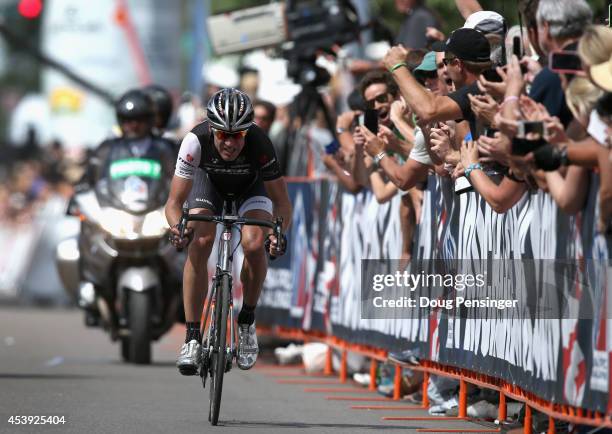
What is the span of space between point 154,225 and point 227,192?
4.38m

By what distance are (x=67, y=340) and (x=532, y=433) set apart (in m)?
10.1

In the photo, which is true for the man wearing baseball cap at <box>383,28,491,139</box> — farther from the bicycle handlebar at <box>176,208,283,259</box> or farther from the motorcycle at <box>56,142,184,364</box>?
the motorcycle at <box>56,142,184,364</box>

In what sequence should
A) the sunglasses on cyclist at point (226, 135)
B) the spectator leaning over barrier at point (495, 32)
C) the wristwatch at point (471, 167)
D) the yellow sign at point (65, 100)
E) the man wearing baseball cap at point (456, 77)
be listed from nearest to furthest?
1. the wristwatch at point (471, 167)
2. the man wearing baseball cap at point (456, 77)
3. the spectator leaning over barrier at point (495, 32)
4. the sunglasses on cyclist at point (226, 135)
5. the yellow sign at point (65, 100)

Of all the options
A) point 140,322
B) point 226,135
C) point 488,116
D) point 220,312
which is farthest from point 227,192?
point 140,322

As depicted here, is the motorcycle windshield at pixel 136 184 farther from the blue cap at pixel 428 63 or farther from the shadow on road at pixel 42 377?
the blue cap at pixel 428 63

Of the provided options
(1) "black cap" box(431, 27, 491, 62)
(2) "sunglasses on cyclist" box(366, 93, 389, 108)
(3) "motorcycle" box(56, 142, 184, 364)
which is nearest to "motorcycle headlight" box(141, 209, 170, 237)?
(3) "motorcycle" box(56, 142, 184, 364)

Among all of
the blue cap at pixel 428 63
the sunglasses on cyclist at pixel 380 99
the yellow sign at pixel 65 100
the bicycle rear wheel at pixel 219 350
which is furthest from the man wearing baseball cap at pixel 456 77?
the yellow sign at pixel 65 100

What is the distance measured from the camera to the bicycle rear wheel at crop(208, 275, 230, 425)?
441 inches

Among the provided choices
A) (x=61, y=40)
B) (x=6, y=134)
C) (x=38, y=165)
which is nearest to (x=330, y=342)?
(x=61, y=40)

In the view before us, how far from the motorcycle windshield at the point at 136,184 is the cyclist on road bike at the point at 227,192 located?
14.2 feet

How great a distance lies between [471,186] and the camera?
460 inches

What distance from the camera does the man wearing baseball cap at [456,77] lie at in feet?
36.7

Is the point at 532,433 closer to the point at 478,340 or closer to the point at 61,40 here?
the point at 478,340

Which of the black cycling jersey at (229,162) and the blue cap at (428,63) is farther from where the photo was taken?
the blue cap at (428,63)
